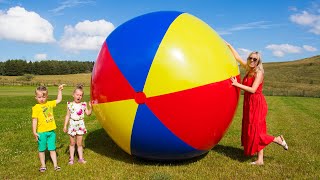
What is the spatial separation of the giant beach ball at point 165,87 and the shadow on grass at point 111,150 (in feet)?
1.53

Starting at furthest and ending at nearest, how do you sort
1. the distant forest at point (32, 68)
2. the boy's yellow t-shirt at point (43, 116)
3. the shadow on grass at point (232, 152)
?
1. the distant forest at point (32, 68)
2. the shadow on grass at point (232, 152)
3. the boy's yellow t-shirt at point (43, 116)

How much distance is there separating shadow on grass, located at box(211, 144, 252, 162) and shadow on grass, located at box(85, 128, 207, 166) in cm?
54

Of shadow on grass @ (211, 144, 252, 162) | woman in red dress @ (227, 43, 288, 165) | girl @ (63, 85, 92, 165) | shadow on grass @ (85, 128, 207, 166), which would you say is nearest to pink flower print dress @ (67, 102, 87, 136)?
girl @ (63, 85, 92, 165)

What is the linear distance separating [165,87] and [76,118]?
6.51 feet

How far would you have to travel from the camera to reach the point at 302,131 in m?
11.0

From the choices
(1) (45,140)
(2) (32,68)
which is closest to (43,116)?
(1) (45,140)

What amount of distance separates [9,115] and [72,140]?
8.57 m

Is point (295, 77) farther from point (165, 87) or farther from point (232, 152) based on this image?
point (165, 87)

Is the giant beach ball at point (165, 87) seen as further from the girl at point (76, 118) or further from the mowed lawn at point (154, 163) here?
the girl at point (76, 118)

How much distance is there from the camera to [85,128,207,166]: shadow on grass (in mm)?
6441

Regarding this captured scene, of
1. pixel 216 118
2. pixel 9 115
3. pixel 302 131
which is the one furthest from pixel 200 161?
pixel 9 115

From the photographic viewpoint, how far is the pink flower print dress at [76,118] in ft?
20.9

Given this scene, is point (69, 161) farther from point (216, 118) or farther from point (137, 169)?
point (216, 118)

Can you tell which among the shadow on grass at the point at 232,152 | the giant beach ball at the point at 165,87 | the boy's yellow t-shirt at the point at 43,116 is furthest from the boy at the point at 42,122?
the shadow on grass at the point at 232,152
